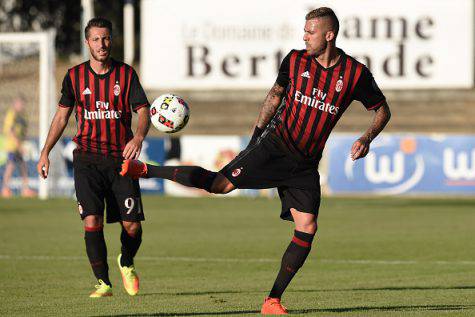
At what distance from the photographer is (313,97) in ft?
28.8

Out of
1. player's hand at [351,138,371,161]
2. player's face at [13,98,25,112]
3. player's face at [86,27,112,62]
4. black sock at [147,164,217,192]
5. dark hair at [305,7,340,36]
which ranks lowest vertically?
player's face at [13,98,25,112]

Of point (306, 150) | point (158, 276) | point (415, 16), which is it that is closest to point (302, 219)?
point (306, 150)

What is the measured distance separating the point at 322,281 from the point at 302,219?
A: 2547mm

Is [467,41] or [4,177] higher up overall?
[467,41]

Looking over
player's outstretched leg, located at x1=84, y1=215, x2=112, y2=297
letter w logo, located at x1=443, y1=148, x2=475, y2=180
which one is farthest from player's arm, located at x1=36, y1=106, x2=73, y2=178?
letter w logo, located at x1=443, y1=148, x2=475, y2=180

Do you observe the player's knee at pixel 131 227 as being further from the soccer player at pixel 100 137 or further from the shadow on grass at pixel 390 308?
the shadow on grass at pixel 390 308

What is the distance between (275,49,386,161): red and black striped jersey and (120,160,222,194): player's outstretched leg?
0.63 m

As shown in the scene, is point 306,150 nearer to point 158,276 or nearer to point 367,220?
point 158,276

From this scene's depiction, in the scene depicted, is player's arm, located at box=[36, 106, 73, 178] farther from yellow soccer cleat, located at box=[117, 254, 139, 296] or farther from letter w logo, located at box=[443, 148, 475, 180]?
letter w logo, located at box=[443, 148, 475, 180]

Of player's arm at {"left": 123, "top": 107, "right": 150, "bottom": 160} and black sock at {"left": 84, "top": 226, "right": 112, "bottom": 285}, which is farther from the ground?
player's arm at {"left": 123, "top": 107, "right": 150, "bottom": 160}

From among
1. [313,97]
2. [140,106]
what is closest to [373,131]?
[313,97]

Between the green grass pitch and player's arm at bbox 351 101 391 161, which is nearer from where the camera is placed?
player's arm at bbox 351 101 391 161

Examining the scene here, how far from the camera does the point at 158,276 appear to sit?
11.8 meters

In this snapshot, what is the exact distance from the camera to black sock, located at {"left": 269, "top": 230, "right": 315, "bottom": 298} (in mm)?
8789
